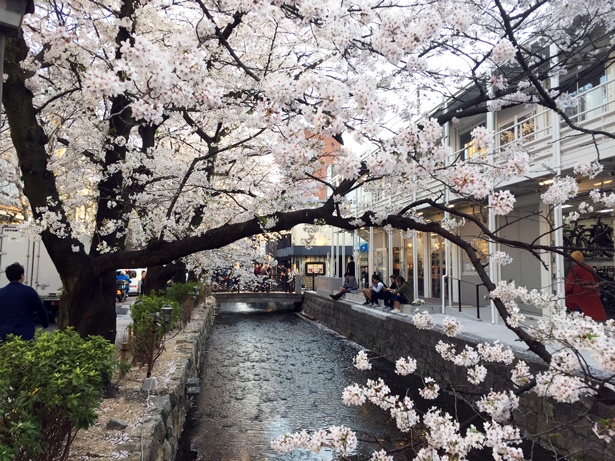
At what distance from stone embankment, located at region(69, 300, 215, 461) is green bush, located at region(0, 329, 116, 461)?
472 mm

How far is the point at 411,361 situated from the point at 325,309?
16383 mm

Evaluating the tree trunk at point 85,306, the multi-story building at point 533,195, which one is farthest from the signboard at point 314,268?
the tree trunk at point 85,306

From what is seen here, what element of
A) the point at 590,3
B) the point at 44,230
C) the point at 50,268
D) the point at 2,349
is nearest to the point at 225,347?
the point at 50,268

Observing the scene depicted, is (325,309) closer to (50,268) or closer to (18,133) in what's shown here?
(50,268)

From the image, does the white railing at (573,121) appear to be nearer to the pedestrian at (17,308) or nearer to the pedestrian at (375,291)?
the pedestrian at (17,308)

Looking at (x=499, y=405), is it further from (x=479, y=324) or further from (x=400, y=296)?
(x=400, y=296)

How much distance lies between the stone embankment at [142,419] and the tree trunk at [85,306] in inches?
32.2

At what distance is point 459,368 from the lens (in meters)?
9.11

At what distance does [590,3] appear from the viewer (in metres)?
5.26

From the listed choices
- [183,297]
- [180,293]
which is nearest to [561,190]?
[180,293]

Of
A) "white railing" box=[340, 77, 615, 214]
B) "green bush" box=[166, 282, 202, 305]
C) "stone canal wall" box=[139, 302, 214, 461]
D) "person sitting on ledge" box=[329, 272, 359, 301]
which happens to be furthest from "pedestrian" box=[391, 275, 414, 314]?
"stone canal wall" box=[139, 302, 214, 461]

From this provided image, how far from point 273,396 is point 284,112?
6.60 metres

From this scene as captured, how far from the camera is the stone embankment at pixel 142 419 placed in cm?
390

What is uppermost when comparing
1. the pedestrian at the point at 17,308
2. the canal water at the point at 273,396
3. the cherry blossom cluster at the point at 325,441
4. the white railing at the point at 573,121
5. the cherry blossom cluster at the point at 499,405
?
the white railing at the point at 573,121
